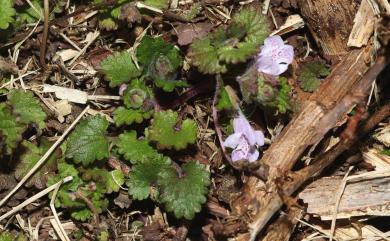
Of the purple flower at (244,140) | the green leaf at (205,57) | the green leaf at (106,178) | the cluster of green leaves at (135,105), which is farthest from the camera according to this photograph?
the green leaf at (106,178)

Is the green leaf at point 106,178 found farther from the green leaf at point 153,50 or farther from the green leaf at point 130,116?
the green leaf at point 153,50

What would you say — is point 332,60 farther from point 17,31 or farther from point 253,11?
point 17,31

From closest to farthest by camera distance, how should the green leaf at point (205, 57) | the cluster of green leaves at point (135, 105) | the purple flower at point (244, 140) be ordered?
1. the green leaf at point (205, 57)
2. the purple flower at point (244, 140)
3. the cluster of green leaves at point (135, 105)

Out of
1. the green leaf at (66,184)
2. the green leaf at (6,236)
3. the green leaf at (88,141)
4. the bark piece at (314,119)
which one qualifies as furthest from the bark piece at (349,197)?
the green leaf at (6,236)

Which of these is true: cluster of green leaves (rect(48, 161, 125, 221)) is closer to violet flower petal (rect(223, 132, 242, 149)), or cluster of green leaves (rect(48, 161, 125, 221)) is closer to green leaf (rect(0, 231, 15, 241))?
green leaf (rect(0, 231, 15, 241))

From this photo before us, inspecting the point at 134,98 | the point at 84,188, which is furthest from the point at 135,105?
the point at 84,188

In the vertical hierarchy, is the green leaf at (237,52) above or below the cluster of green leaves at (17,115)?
above
